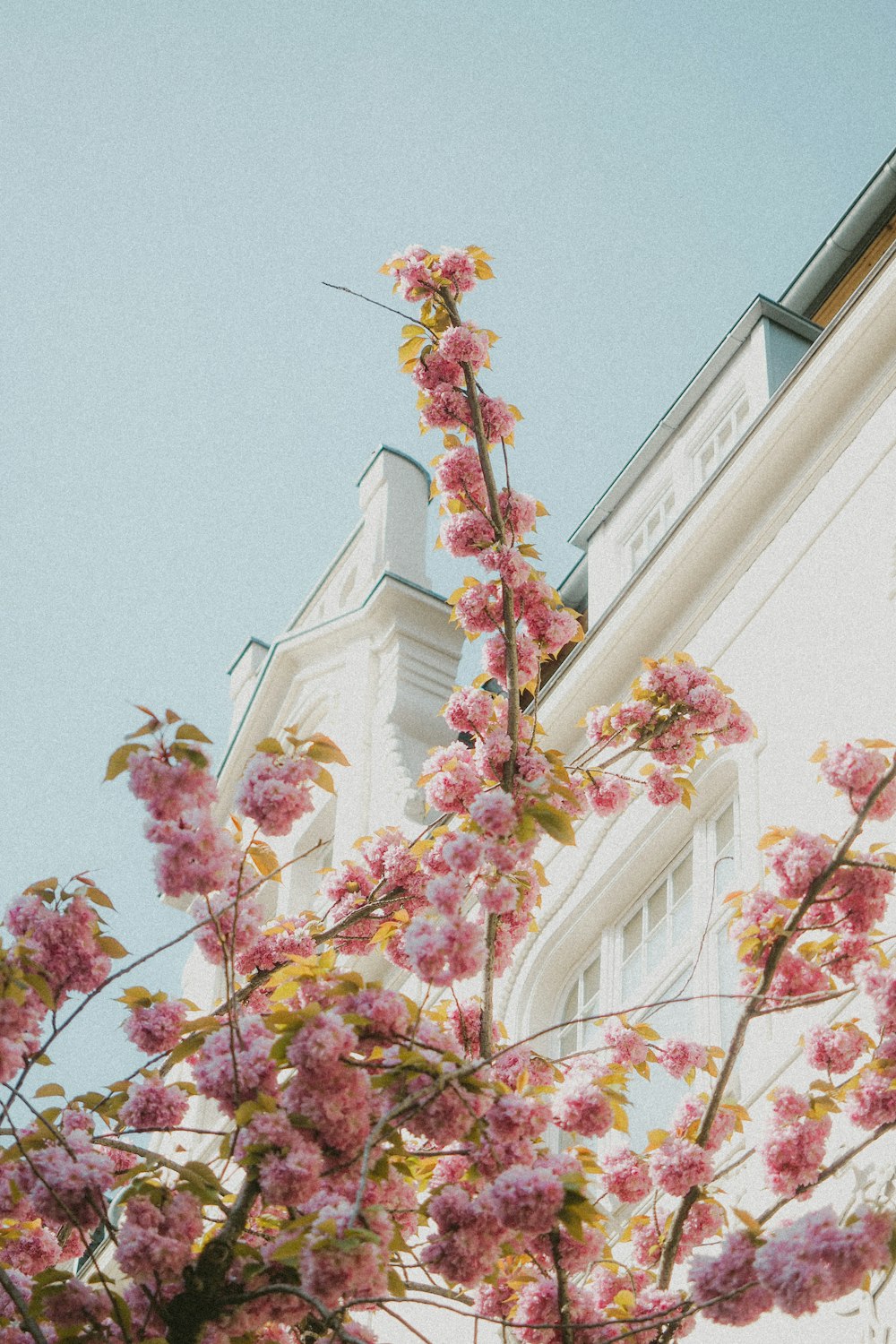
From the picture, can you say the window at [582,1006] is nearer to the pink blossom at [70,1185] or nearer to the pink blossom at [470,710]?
the pink blossom at [470,710]

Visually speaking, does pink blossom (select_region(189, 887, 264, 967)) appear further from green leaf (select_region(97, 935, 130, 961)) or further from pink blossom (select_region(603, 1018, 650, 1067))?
pink blossom (select_region(603, 1018, 650, 1067))

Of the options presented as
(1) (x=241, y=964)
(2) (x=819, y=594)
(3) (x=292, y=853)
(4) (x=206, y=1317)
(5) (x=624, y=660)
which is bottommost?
(4) (x=206, y=1317)

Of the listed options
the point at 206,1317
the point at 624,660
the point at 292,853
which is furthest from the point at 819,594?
the point at 292,853

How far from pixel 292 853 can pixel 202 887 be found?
1044 cm

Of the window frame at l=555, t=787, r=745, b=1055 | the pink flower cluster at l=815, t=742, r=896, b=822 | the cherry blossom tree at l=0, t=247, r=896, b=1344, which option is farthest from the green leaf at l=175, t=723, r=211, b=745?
the window frame at l=555, t=787, r=745, b=1055

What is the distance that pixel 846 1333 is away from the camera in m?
5.75

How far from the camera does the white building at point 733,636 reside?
26.8 ft

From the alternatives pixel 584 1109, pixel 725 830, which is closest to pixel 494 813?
pixel 584 1109

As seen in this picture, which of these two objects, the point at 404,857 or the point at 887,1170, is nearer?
the point at 887,1170

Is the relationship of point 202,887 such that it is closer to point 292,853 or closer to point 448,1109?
point 448,1109

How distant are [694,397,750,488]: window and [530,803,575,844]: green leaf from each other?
640cm

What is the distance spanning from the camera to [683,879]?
9328 mm

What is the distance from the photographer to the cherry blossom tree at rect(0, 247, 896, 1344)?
171 inches

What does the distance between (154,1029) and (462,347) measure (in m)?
3.05
